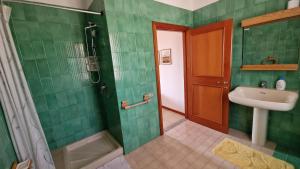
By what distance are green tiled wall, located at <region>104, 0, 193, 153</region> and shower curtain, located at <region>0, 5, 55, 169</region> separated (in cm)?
96

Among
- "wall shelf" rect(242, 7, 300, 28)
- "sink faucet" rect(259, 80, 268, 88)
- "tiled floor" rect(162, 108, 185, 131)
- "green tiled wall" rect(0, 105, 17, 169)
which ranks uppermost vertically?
"wall shelf" rect(242, 7, 300, 28)

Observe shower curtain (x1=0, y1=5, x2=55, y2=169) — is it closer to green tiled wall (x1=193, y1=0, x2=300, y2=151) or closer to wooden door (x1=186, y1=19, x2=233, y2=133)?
wooden door (x1=186, y1=19, x2=233, y2=133)

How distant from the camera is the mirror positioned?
1702 millimetres

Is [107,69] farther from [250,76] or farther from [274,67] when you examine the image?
[274,67]

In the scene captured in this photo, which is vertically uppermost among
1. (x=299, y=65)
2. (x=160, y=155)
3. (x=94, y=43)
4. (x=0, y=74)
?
(x=94, y=43)

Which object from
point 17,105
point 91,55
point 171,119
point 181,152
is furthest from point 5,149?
point 171,119

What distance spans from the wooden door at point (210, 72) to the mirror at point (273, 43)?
1.03 feet

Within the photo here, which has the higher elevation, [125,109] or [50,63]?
[50,63]

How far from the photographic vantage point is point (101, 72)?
86.7 inches

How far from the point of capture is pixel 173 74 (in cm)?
338

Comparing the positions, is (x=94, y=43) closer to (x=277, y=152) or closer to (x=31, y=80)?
(x=31, y=80)

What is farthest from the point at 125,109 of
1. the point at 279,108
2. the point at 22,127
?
the point at 279,108

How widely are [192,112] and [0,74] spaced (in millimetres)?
2883

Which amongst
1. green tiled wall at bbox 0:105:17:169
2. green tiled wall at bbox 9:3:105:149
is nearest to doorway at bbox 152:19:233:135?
green tiled wall at bbox 9:3:105:149
